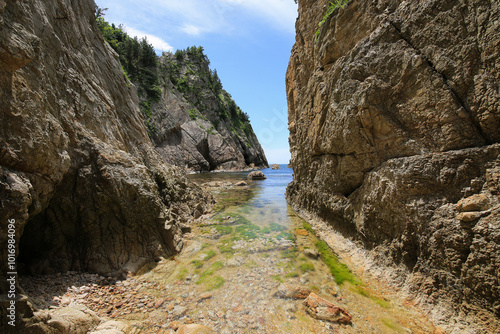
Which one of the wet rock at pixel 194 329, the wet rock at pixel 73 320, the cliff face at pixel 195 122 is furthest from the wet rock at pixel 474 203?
the cliff face at pixel 195 122

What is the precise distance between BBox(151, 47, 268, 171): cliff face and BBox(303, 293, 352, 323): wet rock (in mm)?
40044

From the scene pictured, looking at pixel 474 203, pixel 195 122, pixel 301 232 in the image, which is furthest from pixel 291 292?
pixel 195 122

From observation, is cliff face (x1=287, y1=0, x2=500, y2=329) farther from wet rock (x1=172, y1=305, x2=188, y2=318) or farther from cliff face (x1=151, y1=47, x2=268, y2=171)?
cliff face (x1=151, y1=47, x2=268, y2=171)

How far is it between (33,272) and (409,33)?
34.6 feet

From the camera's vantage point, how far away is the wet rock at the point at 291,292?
5078mm

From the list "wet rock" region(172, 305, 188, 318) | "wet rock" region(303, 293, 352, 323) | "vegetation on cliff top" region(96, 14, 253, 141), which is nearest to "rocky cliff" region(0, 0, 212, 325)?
"wet rock" region(172, 305, 188, 318)

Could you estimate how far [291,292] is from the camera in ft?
17.1

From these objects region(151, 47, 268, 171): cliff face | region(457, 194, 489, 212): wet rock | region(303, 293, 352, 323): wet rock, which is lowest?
region(303, 293, 352, 323): wet rock

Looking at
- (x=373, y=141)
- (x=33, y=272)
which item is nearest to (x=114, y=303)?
(x=33, y=272)

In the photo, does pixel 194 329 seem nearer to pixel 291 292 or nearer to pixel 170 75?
pixel 291 292

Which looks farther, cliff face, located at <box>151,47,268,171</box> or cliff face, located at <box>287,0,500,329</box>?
cliff face, located at <box>151,47,268,171</box>

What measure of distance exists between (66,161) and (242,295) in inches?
199

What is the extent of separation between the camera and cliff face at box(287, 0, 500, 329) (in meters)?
3.92

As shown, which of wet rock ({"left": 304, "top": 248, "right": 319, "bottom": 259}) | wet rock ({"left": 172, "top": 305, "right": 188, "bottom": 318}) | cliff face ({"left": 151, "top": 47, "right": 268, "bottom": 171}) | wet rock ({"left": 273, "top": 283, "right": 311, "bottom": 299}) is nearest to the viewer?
wet rock ({"left": 172, "top": 305, "right": 188, "bottom": 318})
